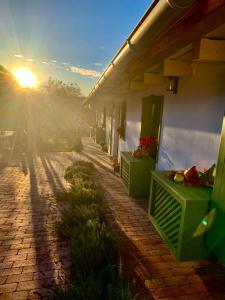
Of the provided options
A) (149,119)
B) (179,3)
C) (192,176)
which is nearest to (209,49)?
(179,3)

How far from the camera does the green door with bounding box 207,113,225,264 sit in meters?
2.33

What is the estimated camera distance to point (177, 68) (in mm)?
2951

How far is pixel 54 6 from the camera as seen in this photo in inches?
179

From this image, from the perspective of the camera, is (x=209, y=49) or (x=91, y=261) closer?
(x=209, y=49)

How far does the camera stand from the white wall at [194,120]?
2.83 meters

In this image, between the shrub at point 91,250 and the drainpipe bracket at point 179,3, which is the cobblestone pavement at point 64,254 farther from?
the drainpipe bracket at point 179,3

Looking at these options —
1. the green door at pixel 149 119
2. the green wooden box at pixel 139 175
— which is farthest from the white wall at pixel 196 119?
the green door at pixel 149 119

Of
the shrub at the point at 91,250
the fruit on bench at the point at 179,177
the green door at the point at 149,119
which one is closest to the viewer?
the shrub at the point at 91,250

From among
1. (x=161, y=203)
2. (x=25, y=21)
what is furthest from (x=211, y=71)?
(x=25, y=21)

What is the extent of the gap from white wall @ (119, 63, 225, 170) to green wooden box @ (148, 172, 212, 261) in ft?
2.00

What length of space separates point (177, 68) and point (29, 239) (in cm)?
328

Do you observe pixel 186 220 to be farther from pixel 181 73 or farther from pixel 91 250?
pixel 181 73

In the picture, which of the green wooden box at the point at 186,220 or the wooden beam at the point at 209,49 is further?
the green wooden box at the point at 186,220

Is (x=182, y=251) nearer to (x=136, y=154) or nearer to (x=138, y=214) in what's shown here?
(x=138, y=214)
